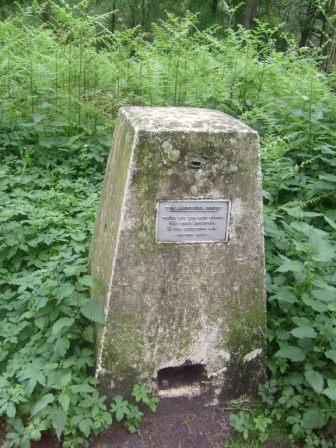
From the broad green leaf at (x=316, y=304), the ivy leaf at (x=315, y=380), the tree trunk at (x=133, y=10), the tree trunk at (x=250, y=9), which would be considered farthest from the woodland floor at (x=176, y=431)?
the tree trunk at (x=133, y=10)

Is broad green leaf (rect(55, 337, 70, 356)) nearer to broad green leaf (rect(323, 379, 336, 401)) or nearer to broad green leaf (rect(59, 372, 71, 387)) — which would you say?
broad green leaf (rect(59, 372, 71, 387))

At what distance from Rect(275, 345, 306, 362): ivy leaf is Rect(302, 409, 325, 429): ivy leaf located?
299mm

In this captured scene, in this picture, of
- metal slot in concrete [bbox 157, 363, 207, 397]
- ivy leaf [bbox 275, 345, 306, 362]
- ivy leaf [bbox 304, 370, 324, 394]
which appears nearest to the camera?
ivy leaf [bbox 304, 370, 324, 394]

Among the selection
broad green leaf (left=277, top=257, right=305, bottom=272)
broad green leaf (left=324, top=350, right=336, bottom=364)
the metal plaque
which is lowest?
broad green leaf (left=324, top=350, right=336, bottom=364)

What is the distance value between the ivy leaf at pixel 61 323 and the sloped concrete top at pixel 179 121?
3.82 feet

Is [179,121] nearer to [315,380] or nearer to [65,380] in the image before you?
[65,380]

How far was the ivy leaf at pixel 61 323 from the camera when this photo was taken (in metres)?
2.55

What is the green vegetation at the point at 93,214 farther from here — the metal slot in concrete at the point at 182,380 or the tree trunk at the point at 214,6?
the tree trunk at the point at 214,6

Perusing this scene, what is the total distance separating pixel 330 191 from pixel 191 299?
2.06 meters

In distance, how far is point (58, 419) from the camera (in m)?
2.38

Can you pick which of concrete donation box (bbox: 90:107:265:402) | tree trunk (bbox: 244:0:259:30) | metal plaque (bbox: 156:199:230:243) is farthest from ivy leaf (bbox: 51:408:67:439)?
tree trunk (bbox: 244:0:259:30)

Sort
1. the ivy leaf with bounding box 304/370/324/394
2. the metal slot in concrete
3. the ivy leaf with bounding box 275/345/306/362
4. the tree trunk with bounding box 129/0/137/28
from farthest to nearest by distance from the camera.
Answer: the tree trunk with bounding box 129/0/137/28, the metal slot in concrete, the ivy leaf with bounding box 275/345/306/362, the ivy leaf with bounding box 304/370/324/394

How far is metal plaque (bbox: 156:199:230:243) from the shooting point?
254 cm

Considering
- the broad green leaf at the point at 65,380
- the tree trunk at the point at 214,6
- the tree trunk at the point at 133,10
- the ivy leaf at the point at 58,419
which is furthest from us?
the tree trunk at the point at 133,10
